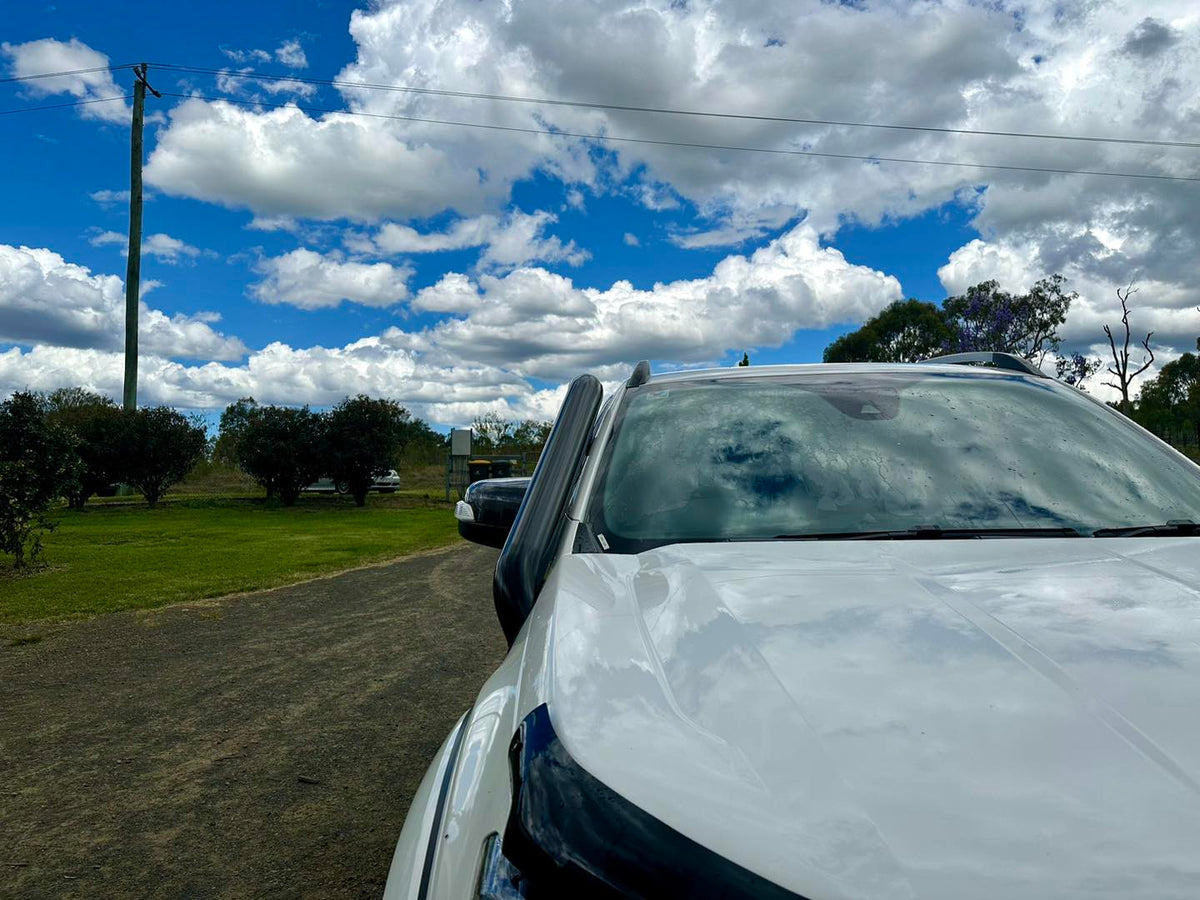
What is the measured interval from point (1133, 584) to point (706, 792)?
3.00 ft

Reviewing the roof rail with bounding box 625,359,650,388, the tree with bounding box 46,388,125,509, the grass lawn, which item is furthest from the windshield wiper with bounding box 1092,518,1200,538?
the tree with bounding box 46,388,125,509

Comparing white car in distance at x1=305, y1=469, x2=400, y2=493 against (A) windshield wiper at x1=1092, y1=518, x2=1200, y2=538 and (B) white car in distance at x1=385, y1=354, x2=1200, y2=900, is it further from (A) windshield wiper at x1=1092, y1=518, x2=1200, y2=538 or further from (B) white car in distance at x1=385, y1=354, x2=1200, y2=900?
(A) windshield wiper at x1=1092, y1=518, x2=1200, y2=538

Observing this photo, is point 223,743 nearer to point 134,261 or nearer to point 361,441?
point 361,441

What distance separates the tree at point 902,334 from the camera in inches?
2092

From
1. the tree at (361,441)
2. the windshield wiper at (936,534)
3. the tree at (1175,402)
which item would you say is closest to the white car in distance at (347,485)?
the tree at (361,441)

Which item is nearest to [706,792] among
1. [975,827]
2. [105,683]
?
[975,827]

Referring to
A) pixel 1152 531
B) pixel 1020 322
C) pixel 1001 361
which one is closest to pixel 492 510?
pixel 1152 531

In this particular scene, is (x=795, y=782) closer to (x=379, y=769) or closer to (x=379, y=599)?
(x=379, y=769)

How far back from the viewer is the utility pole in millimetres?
25609

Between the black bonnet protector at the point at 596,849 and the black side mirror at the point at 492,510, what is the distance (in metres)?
1.44

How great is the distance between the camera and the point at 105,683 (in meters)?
5.30

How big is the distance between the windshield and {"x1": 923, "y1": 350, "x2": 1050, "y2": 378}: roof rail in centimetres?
22

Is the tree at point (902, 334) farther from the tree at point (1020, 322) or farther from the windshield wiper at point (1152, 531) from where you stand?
the windshield wiper at point (1152, 531)

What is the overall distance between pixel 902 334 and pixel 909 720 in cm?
5788
